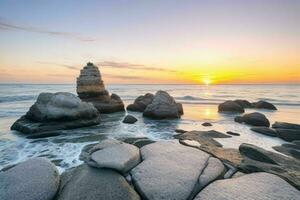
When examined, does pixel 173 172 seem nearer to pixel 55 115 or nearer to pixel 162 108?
pixel 55 115

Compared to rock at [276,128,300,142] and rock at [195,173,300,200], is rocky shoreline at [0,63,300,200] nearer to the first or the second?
rock at [195,173,300,200]

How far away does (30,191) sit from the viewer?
5016mm

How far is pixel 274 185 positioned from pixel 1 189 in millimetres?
6164

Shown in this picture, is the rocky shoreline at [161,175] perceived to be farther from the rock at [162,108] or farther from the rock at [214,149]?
the rock at [162,108]

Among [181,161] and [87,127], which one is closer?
[181,161]

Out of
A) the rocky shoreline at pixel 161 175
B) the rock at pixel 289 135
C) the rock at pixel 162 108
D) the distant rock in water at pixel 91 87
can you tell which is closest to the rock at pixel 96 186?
the rocky shoreline at pixel 161 175

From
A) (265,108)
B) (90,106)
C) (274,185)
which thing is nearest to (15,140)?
(90,106)

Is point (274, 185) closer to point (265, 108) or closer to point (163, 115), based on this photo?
point (163, 115)

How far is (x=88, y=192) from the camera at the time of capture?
505cm

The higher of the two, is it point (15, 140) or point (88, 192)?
point (88, 192)

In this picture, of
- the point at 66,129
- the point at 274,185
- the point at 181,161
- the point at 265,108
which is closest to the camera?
the point at 274,185

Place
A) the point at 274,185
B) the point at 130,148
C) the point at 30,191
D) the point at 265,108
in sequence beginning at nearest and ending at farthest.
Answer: the point at 30,191 → the point at 274,185 → the point at 130,148 → the point at 265,108

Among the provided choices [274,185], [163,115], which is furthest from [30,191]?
[163,115]

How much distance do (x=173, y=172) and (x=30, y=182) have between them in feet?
11.0
